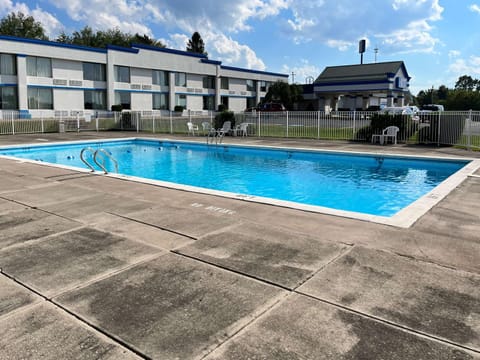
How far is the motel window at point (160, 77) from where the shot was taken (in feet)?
161

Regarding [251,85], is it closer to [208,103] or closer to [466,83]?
[208,103]

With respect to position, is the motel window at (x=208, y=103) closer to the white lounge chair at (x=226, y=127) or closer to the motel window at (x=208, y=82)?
the motel window at (x=208, y=82)

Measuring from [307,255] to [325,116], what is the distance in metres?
19.2

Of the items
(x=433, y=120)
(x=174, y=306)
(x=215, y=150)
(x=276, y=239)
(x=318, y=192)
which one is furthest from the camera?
(x=215, y=150)

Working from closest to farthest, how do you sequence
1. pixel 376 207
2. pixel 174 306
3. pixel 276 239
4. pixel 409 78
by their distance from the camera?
pixel 174 306, pixel 276 239, pixel 376 207, pixel 409 78

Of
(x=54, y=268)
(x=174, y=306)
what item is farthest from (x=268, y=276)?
(x=54, y=268)

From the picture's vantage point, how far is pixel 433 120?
1905 centimetres

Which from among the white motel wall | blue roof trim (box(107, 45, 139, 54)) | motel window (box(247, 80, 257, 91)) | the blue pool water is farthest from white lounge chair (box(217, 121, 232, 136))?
motel window (box(247, 80, 257, 91))

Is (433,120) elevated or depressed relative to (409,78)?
depressed

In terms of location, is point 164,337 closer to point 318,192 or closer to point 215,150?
point 318,192

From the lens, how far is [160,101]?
50.4 m

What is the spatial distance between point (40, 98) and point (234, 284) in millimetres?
39970

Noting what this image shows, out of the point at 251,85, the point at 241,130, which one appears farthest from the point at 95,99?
the point at 251,85

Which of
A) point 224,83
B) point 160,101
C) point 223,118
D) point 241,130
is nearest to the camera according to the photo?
point 241,130
